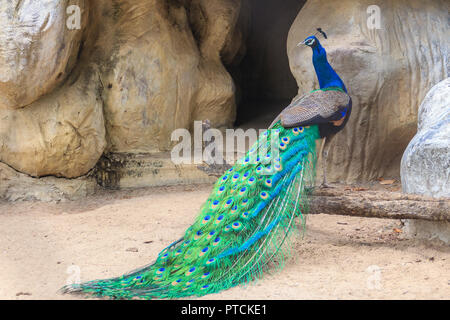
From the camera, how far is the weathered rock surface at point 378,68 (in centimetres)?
619

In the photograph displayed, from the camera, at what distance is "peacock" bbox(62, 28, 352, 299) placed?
3529mm

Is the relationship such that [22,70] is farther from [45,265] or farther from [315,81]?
[315,81]

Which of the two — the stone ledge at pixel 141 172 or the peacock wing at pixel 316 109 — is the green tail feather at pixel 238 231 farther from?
the stone ledge at pixel 141 172

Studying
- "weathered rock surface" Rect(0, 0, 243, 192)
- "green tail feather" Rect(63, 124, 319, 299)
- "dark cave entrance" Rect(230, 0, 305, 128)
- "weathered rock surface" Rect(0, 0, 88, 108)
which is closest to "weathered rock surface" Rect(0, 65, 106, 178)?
"weathered rock surface" Rect(0, 0, 243, 192)

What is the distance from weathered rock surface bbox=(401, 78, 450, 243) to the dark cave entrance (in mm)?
5181

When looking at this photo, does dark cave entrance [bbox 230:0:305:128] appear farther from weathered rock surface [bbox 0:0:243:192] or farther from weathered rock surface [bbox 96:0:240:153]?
weathered rock surface [bbox 96:0:240:153]

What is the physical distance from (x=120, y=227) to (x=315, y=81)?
2861 millimetres

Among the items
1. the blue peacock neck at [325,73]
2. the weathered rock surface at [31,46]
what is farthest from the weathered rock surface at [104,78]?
the blue peacock neck at [325,73]

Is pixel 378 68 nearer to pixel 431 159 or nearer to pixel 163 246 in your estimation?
pixel 431 159

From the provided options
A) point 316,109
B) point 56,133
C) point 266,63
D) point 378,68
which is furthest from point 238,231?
point 266,63

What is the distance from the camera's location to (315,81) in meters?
6.42

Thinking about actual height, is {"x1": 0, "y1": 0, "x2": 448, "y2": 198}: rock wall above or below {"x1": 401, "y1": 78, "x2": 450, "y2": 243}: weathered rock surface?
above

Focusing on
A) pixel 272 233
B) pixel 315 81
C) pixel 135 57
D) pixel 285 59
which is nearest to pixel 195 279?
pixel 272 233

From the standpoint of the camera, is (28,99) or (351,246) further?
(28,99)
